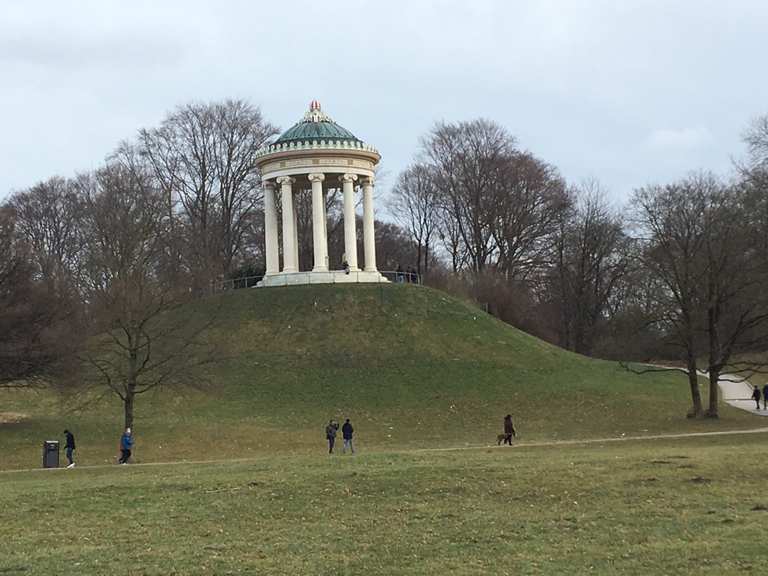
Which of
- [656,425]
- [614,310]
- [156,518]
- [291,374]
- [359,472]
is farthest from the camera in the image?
[614,310]

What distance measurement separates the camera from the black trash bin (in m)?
26.2

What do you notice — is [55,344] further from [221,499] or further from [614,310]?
[614,310]

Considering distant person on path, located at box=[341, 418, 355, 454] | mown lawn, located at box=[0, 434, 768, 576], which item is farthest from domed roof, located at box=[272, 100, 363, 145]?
mown lawn, located at box=[0, 434, 768, 576]

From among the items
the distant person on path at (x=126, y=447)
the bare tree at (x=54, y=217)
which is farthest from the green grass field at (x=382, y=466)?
the bare tree at (x=54, y=217)

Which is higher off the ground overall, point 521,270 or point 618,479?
point 521,270

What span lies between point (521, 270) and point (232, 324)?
92.2ft

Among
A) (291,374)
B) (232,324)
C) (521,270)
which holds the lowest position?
(291,374)

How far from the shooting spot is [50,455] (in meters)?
26.3

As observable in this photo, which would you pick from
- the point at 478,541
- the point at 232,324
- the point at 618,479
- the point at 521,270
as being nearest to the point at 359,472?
the point at 618,479

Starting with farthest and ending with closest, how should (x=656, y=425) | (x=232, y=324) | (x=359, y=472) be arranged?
(x=232, y=324) → (x=656, y=425) → (x=359, y=472)

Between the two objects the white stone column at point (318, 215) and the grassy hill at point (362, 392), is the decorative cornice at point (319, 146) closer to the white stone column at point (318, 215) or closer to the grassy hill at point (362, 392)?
the white stone column at point (318, 215)

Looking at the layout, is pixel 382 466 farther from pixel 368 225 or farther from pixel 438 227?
pixel 438 227

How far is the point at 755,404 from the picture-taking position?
136 ft

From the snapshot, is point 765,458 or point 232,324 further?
point 232,324
